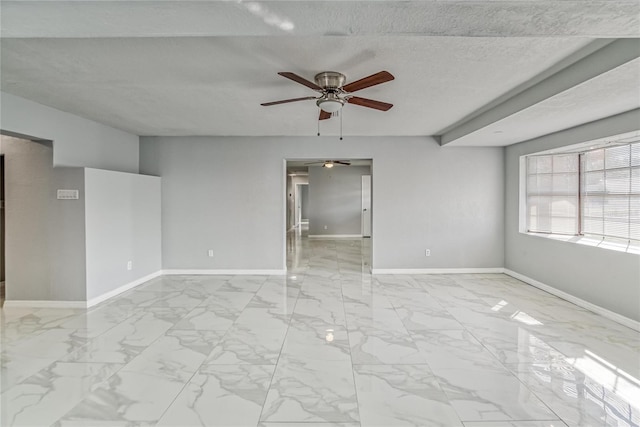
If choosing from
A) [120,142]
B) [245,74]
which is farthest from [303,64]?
[120,142]

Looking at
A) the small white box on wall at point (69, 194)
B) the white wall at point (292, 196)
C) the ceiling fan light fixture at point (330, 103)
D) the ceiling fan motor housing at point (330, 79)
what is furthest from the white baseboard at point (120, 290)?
the white wall at point (292, 196)

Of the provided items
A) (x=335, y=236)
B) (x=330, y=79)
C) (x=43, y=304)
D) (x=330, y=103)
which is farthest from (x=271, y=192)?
(x=335, y=236)

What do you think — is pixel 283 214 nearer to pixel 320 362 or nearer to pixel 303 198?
pixel 320 362

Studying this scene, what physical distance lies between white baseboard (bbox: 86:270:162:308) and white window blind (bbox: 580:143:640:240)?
6.61 meters

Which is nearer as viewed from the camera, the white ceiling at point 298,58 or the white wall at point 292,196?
the white ceiling at point 298,58

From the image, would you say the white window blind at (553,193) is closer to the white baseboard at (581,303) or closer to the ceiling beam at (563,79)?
the white baseboard at (581,303)

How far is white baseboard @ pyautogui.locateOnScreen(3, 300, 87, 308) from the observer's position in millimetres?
4055

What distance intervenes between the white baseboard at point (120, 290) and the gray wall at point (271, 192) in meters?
0.36

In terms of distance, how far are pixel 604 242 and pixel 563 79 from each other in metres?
2.46

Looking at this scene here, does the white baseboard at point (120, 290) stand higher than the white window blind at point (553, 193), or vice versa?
the white window blind at point (553, 193)

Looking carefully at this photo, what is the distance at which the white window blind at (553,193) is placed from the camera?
4543 millimetres

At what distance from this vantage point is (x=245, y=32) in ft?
5.53

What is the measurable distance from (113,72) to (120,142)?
9.14 feet

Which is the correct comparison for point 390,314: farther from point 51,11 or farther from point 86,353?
point 51,11
